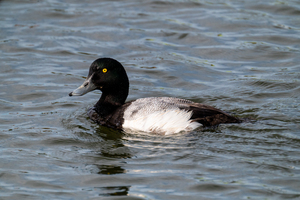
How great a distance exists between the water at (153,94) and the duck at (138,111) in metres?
0.17

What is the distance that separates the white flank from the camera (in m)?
7.36

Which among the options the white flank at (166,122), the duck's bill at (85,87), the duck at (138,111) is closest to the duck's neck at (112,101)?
the duck at (138,111)

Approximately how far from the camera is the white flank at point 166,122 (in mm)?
7363

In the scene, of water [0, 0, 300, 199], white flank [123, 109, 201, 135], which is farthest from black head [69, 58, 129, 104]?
white flank [123, 109, 201, 135]

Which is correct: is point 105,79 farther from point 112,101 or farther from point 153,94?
point 153,94

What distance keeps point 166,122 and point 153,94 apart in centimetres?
226

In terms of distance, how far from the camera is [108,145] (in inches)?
282

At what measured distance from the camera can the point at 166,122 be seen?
7.39m

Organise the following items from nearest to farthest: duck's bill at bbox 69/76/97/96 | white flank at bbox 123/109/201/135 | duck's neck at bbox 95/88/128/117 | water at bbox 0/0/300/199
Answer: water at bbox 0/0/300/199 < white flank at bbox 123/109/201/135 < duck's bill at bbox 69/76/97/96 < duck's neck at bbox 95/88/128/117

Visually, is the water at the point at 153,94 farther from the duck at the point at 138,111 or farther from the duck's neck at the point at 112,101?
the duck's neck at the point at 112,101

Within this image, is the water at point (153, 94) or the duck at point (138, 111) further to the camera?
the duck at point (138, 111)

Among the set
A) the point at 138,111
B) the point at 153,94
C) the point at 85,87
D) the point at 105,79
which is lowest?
the point at 153,94

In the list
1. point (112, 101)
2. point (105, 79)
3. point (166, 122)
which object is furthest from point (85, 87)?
point (166, 122)

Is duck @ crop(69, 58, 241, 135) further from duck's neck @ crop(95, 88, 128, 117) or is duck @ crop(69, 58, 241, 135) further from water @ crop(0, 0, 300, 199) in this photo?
water @ crop(0, 0, 300, 199)
